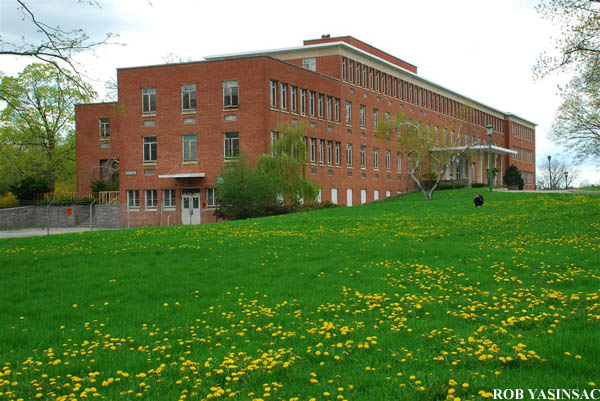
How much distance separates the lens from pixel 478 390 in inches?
221

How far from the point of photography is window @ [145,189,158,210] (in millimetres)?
48906

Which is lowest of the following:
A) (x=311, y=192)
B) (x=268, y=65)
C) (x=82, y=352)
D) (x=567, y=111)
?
(x=82, y=352)

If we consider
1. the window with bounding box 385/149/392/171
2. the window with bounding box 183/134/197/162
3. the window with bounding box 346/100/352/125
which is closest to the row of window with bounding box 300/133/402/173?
the window with bounding box 346/100/352/125

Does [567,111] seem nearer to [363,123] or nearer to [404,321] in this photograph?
[363,123]

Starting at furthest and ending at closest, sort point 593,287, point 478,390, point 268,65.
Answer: point 268,65 → point 593,287 → point 478,390

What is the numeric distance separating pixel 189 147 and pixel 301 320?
134 feet

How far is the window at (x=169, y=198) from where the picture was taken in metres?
48.5

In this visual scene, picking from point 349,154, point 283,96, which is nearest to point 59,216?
point 283,96

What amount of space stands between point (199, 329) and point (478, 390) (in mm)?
4265

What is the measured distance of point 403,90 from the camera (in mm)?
72062

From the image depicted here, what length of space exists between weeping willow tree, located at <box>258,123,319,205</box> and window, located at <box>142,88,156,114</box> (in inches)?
522

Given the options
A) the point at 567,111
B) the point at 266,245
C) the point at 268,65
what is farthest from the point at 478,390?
the point at 567,111

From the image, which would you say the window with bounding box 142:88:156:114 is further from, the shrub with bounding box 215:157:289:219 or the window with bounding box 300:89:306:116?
the shrub with bounding box 215:157:289:219

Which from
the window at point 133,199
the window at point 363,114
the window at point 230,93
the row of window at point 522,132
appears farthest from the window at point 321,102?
the row of window at point 522,132
